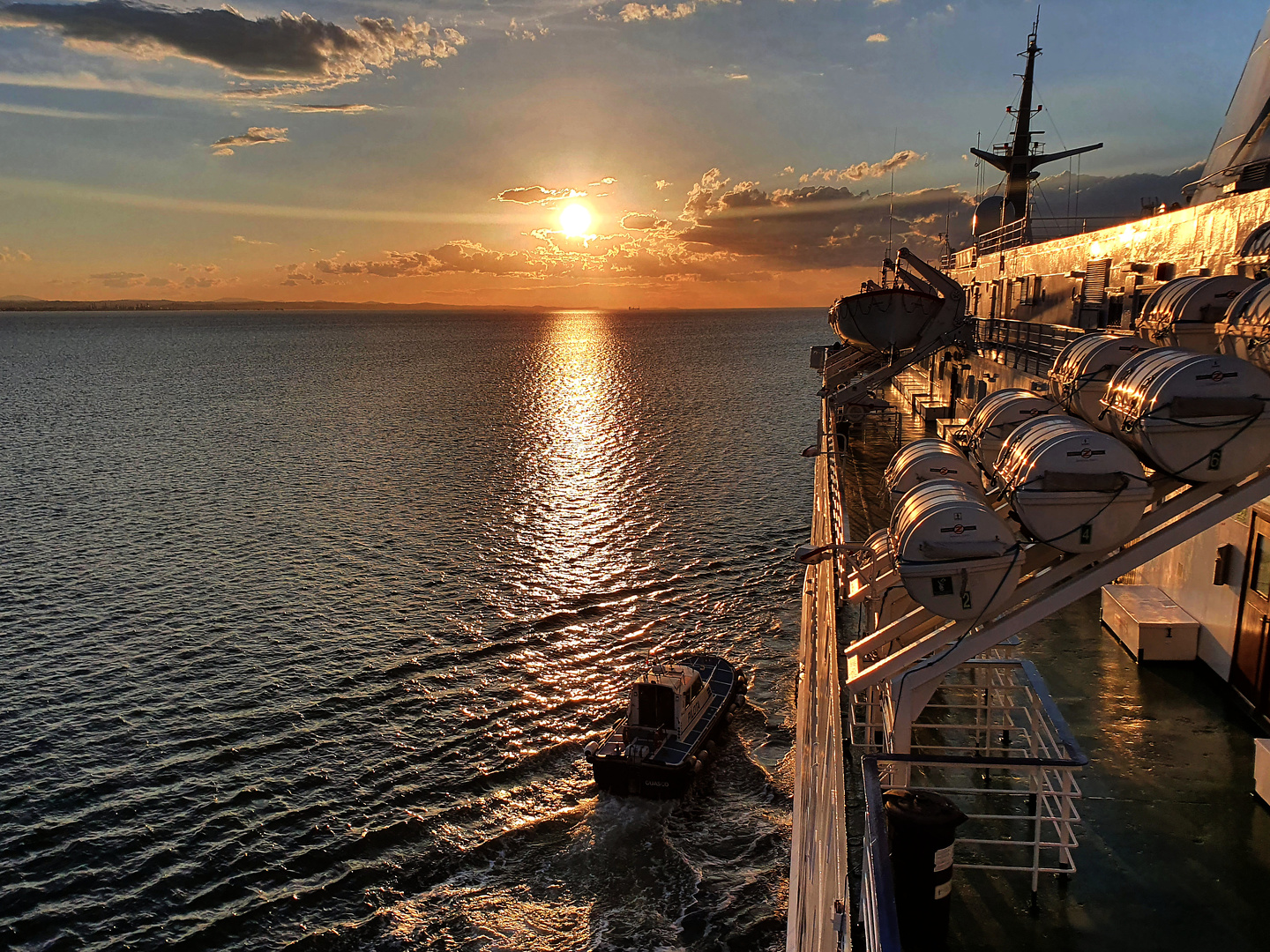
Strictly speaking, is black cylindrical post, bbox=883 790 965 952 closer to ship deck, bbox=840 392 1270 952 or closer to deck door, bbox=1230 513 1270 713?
ship deck, bbox=840 392 1270 952

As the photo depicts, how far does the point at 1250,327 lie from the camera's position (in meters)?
9.05

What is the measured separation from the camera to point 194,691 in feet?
88.8

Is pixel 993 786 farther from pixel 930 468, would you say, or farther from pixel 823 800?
pixel 930 468

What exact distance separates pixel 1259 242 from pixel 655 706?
18223 millimetres

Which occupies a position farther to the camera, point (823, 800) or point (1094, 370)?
point (1094, 370)

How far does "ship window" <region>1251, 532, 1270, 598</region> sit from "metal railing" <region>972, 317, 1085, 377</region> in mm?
7413

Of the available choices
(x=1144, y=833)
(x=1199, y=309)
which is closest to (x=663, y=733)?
(x=1144, y=833)

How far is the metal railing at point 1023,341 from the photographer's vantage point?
70.2ft

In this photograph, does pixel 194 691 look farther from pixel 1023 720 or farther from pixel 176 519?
pixel 1023 720

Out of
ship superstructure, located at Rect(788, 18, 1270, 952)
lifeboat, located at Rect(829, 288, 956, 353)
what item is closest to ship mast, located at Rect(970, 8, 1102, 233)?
lifeboat, located at Rect(829, 288, 956, 353)

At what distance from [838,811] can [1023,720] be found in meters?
4.63

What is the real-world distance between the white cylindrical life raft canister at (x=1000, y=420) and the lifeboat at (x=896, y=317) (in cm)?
2361

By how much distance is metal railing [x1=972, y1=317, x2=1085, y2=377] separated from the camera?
21.4 metres

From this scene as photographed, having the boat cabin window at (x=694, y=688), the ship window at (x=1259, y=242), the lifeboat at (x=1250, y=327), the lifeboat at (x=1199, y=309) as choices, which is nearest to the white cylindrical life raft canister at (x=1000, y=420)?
the lifeboat at (x=1199, y=309)
